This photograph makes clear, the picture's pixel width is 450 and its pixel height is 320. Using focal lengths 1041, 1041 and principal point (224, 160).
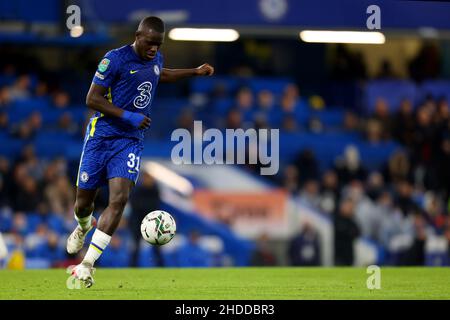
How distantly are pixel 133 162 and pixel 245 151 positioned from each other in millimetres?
9757

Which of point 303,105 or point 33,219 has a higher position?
point 303,105

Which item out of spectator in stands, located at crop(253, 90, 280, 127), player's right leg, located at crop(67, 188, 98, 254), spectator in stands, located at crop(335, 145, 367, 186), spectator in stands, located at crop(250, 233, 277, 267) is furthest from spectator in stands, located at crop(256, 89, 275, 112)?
player's right leg, located at crop(67, 188, 98, 254)

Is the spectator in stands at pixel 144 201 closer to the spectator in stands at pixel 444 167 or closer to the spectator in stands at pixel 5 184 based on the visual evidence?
the spectator in stands at pixel 5 184

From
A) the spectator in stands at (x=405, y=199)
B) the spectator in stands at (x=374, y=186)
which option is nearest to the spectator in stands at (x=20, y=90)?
the spectator in stands at (x=374, y=186)

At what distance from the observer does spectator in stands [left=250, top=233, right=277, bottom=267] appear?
60.7ft

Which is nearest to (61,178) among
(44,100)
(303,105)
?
(44,100)

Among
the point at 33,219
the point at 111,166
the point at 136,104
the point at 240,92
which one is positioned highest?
the point at 240,92

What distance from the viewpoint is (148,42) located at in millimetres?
9352

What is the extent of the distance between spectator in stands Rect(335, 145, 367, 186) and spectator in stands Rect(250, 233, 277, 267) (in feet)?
6.39

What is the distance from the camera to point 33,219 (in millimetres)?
17438

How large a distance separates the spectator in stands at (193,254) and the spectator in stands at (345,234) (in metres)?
2.29

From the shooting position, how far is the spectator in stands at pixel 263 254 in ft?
60.7
